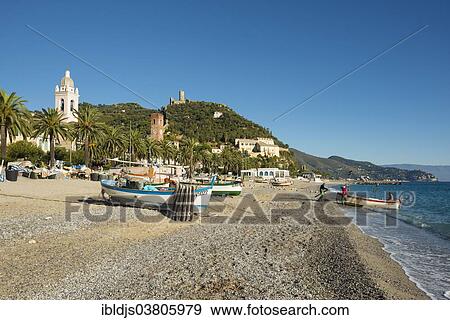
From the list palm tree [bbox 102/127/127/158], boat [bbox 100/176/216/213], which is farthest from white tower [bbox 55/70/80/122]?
boat [bbox 100/176/216/213]

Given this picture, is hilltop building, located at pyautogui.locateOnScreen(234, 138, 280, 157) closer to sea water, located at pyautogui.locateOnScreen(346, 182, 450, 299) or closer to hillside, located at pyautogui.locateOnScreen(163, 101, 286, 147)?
hillside, located at pyautogui.locateOnScreen(163, 101, 286, 147)

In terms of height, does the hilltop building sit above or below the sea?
above

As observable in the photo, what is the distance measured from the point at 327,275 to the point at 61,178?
3871cm

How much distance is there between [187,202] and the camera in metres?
21.7

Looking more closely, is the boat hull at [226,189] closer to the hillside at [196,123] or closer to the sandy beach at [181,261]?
the sandy beach at [181,261]

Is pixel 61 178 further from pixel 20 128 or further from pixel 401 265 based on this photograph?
pixel 401 265

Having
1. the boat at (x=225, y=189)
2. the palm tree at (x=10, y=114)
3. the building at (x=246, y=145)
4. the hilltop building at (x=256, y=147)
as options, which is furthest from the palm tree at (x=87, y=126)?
the building at (x=246, y=145)

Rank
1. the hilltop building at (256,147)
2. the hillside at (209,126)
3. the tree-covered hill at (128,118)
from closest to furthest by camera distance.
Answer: the tree-covered hill at (128,118) < the hilltop building at (256,147) < the hillside at (209,126)

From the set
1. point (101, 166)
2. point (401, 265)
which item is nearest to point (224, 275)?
point (401, 265)

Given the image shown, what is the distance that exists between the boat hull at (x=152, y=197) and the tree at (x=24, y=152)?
133ft
